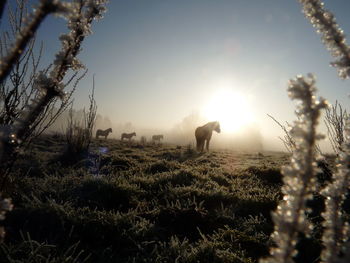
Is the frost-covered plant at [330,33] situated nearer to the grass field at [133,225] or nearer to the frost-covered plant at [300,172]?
the frost-covered plant at [300,172]

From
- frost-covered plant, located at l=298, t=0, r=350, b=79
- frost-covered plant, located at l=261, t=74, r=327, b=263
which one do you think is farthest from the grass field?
frost-covered plant, located at l=298, t=0, r=350, b=79

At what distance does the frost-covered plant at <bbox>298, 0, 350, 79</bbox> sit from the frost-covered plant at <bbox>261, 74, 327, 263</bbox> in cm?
36

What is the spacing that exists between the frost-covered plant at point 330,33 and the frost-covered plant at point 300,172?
356 mm

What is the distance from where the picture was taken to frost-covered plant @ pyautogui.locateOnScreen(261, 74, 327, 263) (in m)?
0.82

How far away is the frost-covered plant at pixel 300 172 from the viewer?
82cm

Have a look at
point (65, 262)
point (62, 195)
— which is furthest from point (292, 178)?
point (62, 195)

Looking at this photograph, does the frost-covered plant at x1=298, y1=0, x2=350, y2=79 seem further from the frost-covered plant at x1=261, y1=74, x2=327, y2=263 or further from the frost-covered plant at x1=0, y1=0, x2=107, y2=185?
the frost-covered plant at x1=0, y1=0, x2=107, y2=185

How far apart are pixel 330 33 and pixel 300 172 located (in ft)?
2.27

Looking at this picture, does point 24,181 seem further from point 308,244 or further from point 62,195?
point 308,244

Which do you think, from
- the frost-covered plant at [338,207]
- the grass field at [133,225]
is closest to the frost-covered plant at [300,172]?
the frost-covered plant at [338,207]

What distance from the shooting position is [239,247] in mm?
3635

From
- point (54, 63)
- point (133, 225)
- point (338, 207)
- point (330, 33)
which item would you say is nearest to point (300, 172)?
point (338, 207)

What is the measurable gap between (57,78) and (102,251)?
8.50 ft

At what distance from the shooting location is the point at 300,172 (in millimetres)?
846
